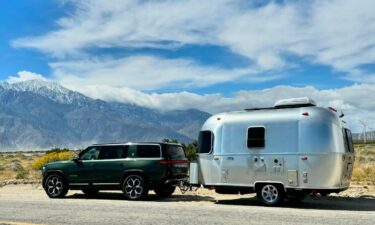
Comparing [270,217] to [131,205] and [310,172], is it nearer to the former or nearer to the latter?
[310,172]

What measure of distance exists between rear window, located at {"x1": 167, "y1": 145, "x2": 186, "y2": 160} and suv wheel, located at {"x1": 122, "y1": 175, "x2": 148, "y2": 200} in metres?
1.22

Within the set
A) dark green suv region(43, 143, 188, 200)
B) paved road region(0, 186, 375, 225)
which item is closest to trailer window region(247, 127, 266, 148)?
paved road region(0, 186, 375, 225)

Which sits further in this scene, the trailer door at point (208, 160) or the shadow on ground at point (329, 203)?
the trailer door at point (208, 160)

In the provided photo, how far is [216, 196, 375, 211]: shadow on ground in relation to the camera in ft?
50.7

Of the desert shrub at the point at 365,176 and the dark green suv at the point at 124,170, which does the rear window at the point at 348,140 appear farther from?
the desert shrub at the point at 365,176

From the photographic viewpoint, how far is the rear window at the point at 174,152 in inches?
696

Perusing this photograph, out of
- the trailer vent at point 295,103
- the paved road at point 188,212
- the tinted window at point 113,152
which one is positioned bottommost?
the paved road at point 188,212

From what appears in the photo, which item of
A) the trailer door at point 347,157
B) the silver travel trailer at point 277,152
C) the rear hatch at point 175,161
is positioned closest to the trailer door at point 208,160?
the silver travel trailer at point 277,152

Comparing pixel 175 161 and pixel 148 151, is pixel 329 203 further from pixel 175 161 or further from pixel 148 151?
pixel 148 151

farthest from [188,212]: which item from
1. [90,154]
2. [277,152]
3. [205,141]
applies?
[90,154]

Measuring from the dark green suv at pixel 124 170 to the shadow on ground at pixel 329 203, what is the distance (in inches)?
78.6

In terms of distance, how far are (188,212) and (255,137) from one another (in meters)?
3.51

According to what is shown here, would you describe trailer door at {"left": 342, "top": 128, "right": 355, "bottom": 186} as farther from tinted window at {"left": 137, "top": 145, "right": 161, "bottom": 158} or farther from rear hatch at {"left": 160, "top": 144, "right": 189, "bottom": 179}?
tinted window at {"left": 137, "top": 145, "right": 161, "bottom": 158}

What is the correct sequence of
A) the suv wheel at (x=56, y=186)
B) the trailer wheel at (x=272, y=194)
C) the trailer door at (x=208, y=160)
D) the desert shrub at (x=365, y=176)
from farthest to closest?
the desert shrub at (x=365, y=176) < the suv wheel at (x=56, y=186) < the trailer door at (x=208, y=160) < the trailer wheel at (x=272, y=194)
